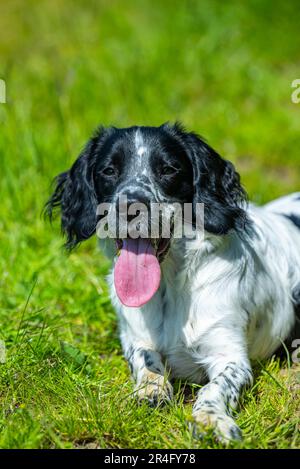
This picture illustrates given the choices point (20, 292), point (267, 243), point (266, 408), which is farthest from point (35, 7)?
point (266, 408)

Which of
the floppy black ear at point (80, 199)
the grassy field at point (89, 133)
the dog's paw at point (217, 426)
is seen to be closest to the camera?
the dog's paw at point (217, 426)

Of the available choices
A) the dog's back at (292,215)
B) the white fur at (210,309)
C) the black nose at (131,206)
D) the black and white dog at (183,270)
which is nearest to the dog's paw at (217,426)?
the black and white dog at (183,270)

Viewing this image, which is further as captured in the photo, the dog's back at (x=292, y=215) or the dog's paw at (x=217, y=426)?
the dog's back at (x=292, y=215)

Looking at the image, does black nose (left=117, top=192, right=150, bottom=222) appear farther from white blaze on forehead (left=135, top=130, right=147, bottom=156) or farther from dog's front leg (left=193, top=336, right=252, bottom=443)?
dog's front leg (left=193, top=336, right=252, bottom=443)

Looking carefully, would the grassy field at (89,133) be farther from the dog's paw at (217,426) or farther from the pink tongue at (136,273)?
the pink tongue at (136,273)

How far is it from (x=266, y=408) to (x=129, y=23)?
749cm

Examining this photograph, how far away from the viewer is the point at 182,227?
155 inches

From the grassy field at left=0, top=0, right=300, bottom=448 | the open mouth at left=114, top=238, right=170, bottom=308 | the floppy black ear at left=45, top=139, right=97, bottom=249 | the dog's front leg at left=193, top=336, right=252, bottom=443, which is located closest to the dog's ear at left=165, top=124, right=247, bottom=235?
the open mouth at left=114, top=238, right=170, bottom=308

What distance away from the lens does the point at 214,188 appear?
409cm

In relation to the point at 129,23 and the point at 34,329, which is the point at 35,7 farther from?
the point at 34,329

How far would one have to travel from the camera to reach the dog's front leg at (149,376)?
12.0 ft

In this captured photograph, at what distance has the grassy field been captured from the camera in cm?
346

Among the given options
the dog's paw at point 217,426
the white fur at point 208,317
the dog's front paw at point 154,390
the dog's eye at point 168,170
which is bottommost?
the dog's paw at point 217,426

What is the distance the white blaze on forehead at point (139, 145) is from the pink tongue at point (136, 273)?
0.46 metres
